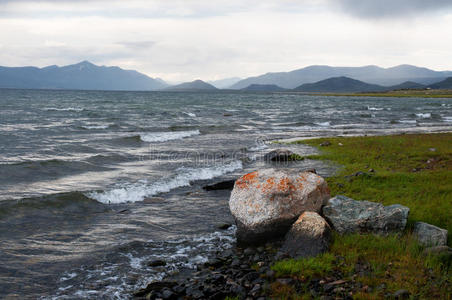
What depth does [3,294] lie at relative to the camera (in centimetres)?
701

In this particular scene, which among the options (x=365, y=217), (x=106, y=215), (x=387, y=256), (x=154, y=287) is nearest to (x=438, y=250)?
(x=387, y=256)

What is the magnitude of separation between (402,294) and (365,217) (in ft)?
9.35

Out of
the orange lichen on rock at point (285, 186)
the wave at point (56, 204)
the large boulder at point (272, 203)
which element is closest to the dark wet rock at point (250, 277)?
the large boulder at point (272, 203)

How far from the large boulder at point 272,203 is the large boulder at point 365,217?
24.3 inches

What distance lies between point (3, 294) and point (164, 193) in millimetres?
8145

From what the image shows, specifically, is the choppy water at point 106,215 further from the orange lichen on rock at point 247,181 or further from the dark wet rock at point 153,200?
the orange lichen on rock at point 247,181

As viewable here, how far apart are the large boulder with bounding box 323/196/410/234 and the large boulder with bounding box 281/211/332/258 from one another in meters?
0.70

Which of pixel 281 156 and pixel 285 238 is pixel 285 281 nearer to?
pixel 285 238

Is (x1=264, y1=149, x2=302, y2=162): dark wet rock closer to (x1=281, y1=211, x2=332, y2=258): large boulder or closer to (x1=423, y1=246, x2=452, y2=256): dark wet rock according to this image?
(x1=281, y1=211, x2=332, y2=258): large boulder

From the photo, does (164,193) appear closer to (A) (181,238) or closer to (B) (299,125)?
(A) (181,238)

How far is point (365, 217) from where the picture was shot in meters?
8.42

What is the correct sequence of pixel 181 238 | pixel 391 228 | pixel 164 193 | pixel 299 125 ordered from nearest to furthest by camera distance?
pixel 391 228, pixel 181 238, pixel 164 193, pixel 299 125

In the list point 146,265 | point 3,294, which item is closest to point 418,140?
point 146,265

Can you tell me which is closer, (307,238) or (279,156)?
(307,238)
